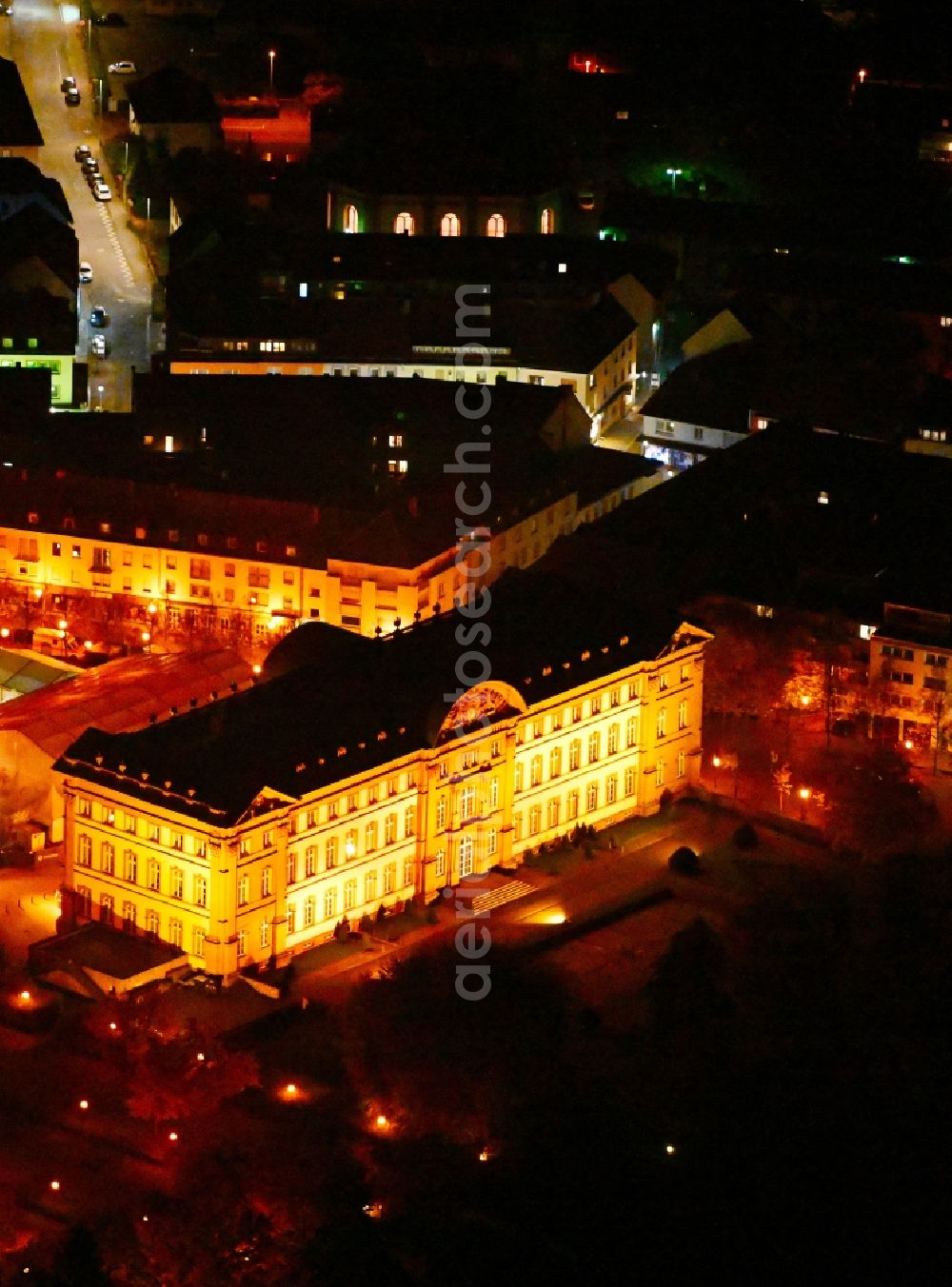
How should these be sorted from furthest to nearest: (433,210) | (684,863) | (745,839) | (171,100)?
(171,100) → (433,210) → (745,839) → (684,863)

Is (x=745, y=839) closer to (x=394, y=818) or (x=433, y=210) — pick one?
(x=394, y=818)

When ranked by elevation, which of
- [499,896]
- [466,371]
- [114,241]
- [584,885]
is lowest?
[584,885]

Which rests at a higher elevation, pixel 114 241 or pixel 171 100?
pixel 171 100

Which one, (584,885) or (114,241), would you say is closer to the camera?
(584,885)

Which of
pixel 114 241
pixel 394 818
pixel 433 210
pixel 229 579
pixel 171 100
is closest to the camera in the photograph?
pixel 394 818

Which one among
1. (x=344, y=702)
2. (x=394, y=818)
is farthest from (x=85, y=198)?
(x=394, y=818)

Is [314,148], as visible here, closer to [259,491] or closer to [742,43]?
[742,43]

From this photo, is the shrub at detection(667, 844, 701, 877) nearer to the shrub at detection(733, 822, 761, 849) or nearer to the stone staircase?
the shrub at detection(733, 822, 761, 849)

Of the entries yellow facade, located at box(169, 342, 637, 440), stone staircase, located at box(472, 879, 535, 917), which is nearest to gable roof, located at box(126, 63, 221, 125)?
yellow facade, located at box(169, 342, 637, 440)
